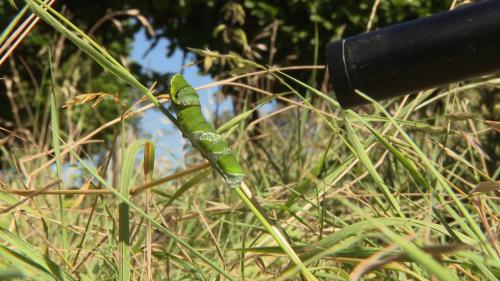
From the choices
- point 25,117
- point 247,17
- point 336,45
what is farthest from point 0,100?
point 336,45

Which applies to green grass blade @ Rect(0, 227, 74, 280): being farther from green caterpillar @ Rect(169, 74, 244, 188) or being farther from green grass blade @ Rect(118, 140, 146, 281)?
green caterpillar @ Rect(169, 74, 244, 188)

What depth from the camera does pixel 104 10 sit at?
4738 millimetres

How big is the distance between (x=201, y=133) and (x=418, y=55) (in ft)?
0.67

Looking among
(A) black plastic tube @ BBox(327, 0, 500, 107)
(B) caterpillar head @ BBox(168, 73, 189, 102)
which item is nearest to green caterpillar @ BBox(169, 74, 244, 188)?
(B) caterpillar head @ BBox(168, 73, 189, 102)

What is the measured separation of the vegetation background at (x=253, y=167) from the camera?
29.0 inches

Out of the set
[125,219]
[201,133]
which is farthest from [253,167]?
[201,133]

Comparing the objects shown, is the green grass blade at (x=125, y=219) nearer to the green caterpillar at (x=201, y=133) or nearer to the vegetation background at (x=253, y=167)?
the vegetation background at (x=253, y=167)

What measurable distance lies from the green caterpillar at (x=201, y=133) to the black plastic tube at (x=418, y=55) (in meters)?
0.11

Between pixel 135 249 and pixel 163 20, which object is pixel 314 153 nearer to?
pixel 135 249

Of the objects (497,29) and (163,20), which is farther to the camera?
(163,20)

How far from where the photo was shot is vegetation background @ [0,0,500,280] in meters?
0.74

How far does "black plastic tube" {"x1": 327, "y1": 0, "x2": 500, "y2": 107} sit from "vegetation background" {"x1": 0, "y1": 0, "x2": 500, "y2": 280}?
10 cm

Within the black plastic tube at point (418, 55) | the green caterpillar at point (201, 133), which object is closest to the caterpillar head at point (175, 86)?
the green caterpillar at point (201, 133)

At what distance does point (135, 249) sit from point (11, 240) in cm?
27
